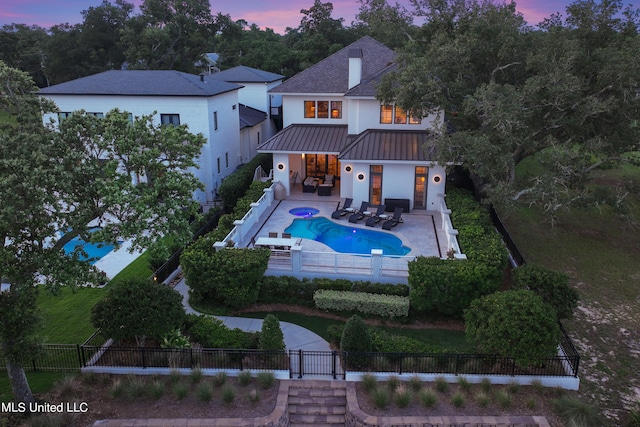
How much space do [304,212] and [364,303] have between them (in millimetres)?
9553

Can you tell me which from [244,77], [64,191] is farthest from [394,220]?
[244,77]

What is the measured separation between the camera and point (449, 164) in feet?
76.5

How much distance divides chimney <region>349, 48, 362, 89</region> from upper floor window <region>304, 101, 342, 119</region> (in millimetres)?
2034

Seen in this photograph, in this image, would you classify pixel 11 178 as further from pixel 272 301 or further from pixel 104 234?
pixel 272 301

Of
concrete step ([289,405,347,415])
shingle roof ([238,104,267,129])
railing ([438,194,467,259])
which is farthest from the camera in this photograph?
shingle roof ([238,104,267,129])

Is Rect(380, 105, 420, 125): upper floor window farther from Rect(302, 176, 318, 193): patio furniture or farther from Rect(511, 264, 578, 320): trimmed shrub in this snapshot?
Rect(511, 264, 578, 320): trimmed shrub

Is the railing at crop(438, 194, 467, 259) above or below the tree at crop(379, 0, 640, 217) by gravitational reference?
below

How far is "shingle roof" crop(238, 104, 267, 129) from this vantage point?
3641 cm

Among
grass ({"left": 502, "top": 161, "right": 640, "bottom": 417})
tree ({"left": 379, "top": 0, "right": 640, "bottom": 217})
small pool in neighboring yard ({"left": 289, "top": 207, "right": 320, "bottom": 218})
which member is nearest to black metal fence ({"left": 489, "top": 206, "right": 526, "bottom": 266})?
grass ({"left": 502, "top": 161, "right": 640, "bottom": 417})

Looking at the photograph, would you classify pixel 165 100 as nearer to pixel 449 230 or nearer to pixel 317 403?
pixel 449 230

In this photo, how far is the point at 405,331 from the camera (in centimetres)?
1697

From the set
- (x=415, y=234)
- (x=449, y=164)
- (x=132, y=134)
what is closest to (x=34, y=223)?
(x=132, y=134)

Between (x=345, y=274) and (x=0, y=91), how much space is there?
1247cm

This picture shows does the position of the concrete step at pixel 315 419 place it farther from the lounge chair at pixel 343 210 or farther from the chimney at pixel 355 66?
the chimney at pixel 355 66
